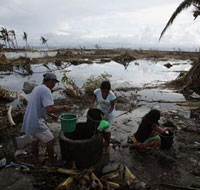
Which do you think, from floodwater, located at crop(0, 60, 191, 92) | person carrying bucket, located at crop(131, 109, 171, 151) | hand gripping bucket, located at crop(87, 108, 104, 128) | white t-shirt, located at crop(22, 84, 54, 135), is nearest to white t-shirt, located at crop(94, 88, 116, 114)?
hand gripping bucket, located at crop(87, 108, 104, 128)

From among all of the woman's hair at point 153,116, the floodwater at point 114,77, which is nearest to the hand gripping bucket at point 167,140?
the woman's hair at point 153,116

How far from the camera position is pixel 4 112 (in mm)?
6555

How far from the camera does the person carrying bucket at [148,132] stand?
Result: 407cm

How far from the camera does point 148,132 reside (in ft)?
13.8

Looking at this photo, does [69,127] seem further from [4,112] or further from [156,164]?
[4,112]

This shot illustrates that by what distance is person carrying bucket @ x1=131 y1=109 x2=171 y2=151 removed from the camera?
407 cm

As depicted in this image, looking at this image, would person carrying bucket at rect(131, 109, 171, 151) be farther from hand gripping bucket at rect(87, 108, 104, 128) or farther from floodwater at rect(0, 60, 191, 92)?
floodwater at rect(0, 60, 191, 92)

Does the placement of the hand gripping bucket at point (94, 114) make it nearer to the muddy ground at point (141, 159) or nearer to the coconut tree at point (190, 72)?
the muddy ground at point (141, 159)

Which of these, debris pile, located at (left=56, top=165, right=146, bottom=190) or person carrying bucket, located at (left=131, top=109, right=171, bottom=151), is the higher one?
person carrying bucket, located at (left=131, top=109, right=171, bottom=151)

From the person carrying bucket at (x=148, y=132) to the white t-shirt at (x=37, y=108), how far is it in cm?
207

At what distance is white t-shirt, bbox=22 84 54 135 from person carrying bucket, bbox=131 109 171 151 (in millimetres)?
2068

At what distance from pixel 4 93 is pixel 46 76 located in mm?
6127

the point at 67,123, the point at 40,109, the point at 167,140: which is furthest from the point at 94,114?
the point at 167,140

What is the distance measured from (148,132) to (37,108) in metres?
2.37
